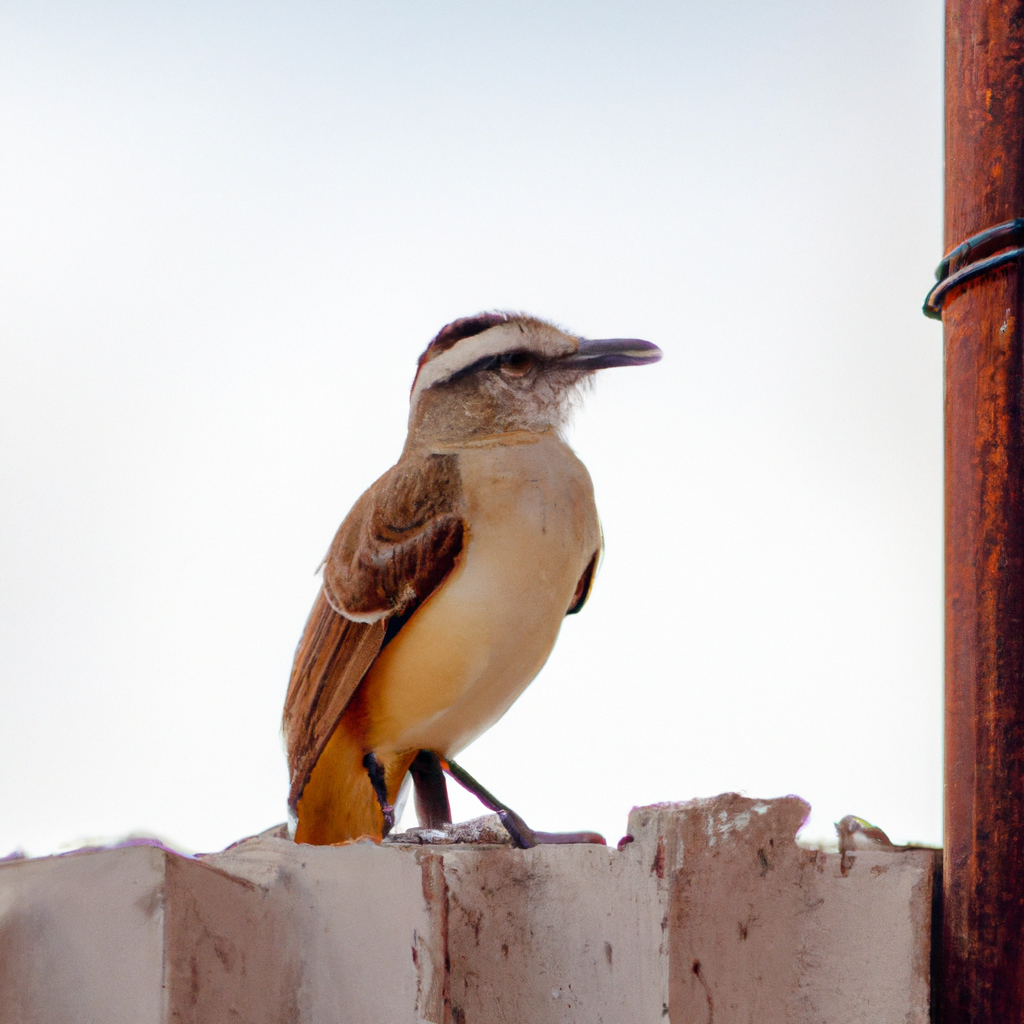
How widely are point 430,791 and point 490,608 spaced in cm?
37

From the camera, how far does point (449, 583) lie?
5.05 ft

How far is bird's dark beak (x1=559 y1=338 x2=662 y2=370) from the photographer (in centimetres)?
164

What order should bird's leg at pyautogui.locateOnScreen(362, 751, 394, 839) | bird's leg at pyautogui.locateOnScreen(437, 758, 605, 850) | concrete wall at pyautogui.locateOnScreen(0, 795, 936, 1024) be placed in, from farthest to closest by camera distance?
bird's leg at pyautogui.locateOnScreen(362, 751, 394, 839), bird's leg at pyautogui.locateOnScreen(437, 758, 605, 850), concrete wall at pyautogui.locateOnScreen(0, 795, 936, 1024)

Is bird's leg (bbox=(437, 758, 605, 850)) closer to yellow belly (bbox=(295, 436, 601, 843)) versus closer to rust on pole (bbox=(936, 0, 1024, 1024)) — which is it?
yellow belly (bbox=(295, 436, 601, 843))

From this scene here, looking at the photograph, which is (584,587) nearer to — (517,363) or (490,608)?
(490,608)

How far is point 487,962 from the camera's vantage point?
1285 millimetres

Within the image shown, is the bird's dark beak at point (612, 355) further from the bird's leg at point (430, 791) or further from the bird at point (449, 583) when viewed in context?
the bird's leg at point (430, 791)

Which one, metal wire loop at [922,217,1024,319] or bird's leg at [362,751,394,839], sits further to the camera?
bird's leg at [362,751,394,839]

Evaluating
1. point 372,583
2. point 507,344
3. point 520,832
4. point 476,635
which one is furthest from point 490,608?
point 507,344

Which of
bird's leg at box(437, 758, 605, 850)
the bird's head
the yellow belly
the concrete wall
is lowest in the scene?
the concrete wall

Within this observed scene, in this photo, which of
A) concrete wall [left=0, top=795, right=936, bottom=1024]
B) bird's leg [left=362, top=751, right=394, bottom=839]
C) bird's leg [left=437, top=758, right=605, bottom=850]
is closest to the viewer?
concrete wall [left=0, top=795, right=936, bottom=1024]

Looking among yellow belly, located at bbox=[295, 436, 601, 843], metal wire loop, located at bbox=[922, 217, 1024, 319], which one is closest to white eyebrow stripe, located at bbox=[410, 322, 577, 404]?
yellow belly, located at bbox=[295, 436, 601, 843]

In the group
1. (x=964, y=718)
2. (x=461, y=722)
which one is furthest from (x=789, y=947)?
(x=461, y=722)

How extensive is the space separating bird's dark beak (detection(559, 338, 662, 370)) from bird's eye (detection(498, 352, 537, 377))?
0.05 meters
